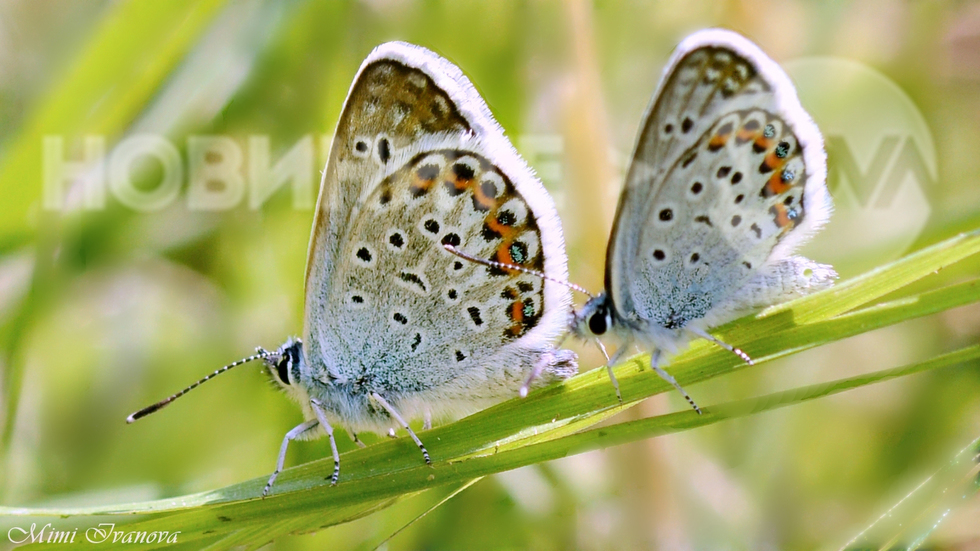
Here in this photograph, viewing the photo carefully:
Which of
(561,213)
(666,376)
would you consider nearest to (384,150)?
(666,376)

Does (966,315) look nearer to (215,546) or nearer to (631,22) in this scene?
(631,22)

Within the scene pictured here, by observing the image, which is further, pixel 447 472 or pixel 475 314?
pixel 475 314

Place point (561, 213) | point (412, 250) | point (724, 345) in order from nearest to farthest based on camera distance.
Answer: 1. point (724, 345)
2. point (412, 250)
3. point (561, 213)

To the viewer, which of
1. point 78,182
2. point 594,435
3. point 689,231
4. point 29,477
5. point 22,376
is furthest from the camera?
point 78,182

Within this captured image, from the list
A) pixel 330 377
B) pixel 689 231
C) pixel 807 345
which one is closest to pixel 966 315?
pixel 689 231

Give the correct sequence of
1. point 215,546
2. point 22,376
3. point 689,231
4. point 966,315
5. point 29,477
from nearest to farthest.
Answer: point 215,546 → point 689,231 → point 22,376 → point 29,477 → point 966,315

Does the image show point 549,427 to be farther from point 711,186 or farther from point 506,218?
point 711,186
